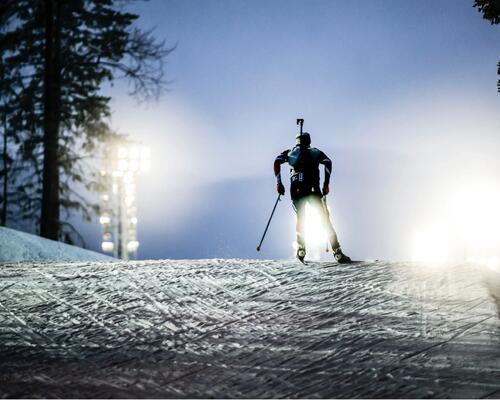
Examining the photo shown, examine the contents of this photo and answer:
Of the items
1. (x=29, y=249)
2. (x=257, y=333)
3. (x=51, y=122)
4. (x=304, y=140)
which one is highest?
(x=51, y=122)

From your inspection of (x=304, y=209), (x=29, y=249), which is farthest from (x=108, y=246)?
(x=304, y=209)

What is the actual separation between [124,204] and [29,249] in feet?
37.1

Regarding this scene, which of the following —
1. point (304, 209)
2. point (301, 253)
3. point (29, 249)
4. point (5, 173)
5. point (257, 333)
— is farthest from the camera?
point (5, 173)

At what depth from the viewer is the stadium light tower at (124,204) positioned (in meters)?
23.0

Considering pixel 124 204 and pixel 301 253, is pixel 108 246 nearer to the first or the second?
pixel 124 204

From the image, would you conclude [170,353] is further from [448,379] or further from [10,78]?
[10,78]

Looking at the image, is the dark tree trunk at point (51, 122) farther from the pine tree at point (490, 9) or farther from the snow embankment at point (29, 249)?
the pine tree at point (490, 9)

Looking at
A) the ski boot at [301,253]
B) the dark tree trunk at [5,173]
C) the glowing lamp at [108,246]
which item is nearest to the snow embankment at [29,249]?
the dark tree trunk at [5,173]

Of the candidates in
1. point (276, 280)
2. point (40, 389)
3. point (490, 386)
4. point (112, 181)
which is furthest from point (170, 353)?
point (112, 181)

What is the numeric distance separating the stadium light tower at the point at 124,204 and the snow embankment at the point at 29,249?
20.2ft

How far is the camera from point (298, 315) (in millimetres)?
6090

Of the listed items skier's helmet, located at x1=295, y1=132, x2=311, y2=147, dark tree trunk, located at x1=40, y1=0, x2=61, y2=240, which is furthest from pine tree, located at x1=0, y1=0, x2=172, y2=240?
skier's helmet, located at x1=295, y1=132, x2=311, y2=147

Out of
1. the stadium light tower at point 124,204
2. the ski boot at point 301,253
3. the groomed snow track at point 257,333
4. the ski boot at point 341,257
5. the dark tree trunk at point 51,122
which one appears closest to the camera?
the groomed snow track at point 257,333

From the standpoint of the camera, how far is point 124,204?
82.5ft
